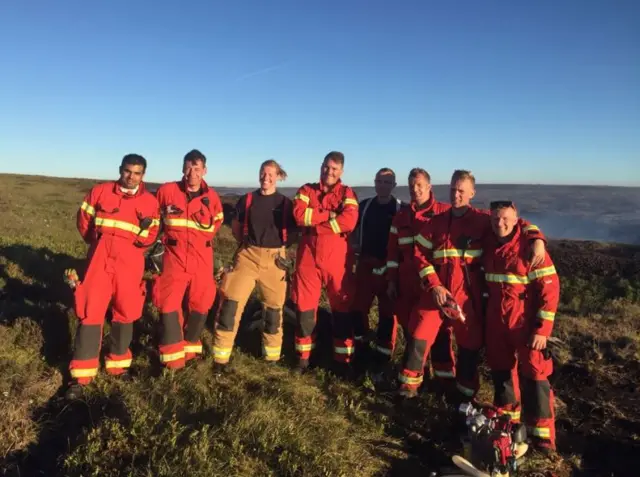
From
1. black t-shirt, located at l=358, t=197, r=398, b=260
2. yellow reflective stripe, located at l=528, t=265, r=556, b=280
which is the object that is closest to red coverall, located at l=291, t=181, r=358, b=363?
black t-shirt, located at l=358, t=197, r=398, b=260

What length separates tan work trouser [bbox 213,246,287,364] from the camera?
5496 mm

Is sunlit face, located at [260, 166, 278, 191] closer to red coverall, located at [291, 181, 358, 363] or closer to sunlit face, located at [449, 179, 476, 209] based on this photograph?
red coverall, located at [291, 181, 358, 363]

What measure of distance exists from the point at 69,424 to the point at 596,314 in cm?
809

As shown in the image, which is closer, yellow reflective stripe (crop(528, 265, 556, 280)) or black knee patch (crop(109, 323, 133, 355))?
yellow reflective stripe (crop(528, 265, 556, 280))

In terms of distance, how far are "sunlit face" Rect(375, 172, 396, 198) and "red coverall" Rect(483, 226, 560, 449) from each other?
176 cm

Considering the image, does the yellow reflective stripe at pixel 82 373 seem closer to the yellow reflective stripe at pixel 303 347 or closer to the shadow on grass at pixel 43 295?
the shadow on grass at pixel 43 295

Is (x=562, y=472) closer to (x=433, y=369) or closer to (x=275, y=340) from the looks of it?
(x=433, y=369)

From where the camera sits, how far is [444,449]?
14.2ft

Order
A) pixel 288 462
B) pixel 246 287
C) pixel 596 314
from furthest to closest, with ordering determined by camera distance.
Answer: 1. pixel 596 314
2. pixel 246 287
3. pixel 288 462

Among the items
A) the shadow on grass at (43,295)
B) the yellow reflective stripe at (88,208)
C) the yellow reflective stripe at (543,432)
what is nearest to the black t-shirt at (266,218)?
the yellow reflective stripe at (88,208)

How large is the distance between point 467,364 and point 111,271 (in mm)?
3885

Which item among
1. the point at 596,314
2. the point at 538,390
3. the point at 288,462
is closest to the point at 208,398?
the point at 288,462

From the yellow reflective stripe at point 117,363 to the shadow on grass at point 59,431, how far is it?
1.58ft

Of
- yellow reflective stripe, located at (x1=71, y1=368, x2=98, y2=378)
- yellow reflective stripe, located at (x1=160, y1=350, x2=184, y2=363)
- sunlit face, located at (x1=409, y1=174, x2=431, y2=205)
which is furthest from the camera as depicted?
sunlit face, located at (x1=409, y1=174, x2=431, y2=205)
